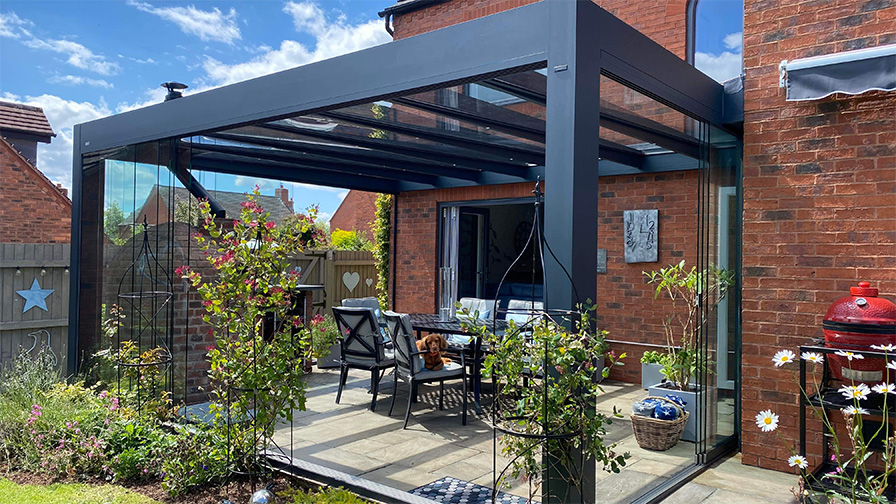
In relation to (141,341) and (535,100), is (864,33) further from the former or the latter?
(141,341)

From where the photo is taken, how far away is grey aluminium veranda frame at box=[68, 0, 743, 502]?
2793mm

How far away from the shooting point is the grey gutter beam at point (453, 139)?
4773 mm

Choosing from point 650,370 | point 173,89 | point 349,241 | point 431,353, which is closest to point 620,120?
point 431,353

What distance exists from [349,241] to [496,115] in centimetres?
1230

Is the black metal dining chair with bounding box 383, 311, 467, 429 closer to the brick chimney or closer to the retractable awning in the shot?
the brick chimney

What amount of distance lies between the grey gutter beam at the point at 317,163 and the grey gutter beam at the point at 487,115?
2.57 m

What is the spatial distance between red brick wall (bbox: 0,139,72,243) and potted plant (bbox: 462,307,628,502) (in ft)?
37.7

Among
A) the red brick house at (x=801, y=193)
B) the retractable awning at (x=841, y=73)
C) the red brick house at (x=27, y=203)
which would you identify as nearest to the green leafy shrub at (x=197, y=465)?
the red brick house at (x=801, y=193)

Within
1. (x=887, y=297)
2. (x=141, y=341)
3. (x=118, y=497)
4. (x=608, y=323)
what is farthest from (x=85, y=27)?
(x=887, y=297)

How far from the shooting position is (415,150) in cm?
615

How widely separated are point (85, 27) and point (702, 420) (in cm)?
875

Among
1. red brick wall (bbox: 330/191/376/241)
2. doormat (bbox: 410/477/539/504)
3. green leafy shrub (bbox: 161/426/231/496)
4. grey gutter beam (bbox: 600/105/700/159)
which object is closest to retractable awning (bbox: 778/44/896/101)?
grey gutter beam (bbox: 600/105/700/159)

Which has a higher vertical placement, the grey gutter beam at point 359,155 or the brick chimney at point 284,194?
the grey gutter beam at point 359,155

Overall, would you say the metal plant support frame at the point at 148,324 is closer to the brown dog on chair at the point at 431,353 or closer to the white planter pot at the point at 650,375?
the brown dog on chair at the point at 431,353
